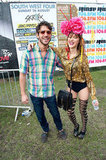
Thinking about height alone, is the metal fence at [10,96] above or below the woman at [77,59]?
below

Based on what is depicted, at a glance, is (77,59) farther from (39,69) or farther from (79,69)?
(39,69)

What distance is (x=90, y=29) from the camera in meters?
6.11

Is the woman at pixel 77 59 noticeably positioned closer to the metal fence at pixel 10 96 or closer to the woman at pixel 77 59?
the woman at pixel 77 59

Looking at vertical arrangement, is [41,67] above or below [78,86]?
above

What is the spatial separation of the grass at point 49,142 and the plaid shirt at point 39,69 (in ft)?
3.72

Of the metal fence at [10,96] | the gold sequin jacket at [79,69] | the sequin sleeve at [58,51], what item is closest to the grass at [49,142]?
the metal fence at [10,96]

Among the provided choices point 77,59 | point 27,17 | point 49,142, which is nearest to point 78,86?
point 77,59

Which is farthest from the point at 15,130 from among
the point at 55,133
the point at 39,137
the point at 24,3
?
the point at 24,3

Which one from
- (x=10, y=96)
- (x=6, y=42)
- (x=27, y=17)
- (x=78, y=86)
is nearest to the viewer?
(x=78, y=86)

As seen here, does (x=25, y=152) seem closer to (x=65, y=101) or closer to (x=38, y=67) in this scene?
(x=65, y=101)

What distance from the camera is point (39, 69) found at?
1.93 meters

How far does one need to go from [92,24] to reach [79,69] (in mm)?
5105

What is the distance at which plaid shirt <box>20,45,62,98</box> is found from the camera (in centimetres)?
187

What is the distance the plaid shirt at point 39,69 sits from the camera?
6.12 ft
